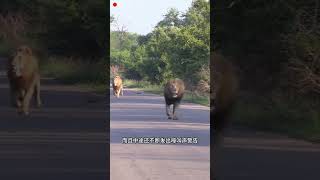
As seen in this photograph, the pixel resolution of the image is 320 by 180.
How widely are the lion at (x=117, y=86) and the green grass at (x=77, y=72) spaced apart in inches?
2.6

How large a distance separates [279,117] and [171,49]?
2.76ft

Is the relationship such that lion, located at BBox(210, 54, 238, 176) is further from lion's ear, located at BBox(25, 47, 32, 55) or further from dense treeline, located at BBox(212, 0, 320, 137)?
lion's ear, located at BBox(25, 47, 32, 55)

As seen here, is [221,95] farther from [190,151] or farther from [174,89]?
[190,151]

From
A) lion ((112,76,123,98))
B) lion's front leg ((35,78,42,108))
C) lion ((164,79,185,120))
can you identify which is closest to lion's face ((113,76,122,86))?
lion ((112,76,123,98))

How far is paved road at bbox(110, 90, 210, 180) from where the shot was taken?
11.9 ft

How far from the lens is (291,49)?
3709mm

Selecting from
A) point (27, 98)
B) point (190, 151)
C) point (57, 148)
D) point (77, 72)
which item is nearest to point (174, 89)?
point (190, 151)

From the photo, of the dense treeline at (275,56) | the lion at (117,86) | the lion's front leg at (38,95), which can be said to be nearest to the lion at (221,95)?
the dense treeline at (275,56)

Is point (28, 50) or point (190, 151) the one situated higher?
point (28, 50)

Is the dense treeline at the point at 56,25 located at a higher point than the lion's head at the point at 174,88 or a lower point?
higher

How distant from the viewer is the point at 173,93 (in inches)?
142

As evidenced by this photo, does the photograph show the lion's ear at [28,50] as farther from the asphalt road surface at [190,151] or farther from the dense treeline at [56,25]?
the asphalt road surface at [190,151]

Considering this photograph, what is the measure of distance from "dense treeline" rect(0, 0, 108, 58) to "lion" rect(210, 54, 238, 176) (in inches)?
29.6

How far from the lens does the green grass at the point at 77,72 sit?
368cm
